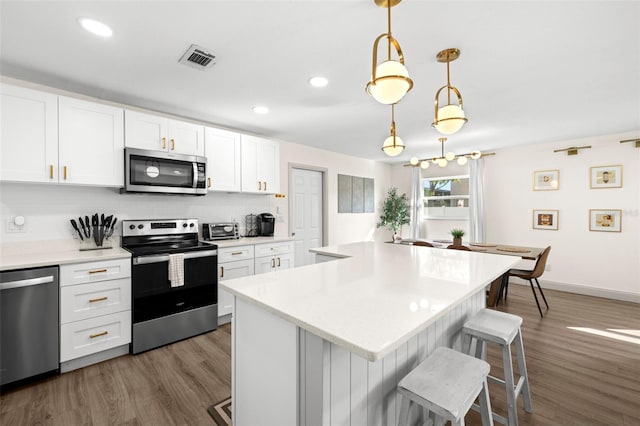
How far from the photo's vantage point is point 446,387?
115cm

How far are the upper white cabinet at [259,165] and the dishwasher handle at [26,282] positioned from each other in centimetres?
202

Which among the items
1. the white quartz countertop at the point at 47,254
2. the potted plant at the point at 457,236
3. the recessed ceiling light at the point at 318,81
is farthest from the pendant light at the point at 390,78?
the potted plant at the point at 457,236

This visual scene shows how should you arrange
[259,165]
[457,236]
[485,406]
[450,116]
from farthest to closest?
[457,236]
[259,165]
[450,116]
[485,406]

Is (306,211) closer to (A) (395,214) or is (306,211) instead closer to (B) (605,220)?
(A) (395,214)

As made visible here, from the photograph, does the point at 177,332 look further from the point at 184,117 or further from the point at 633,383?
the point at 633,383

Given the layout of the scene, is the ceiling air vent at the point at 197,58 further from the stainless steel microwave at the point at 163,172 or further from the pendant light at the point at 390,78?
the pendant light at the point at 390,78

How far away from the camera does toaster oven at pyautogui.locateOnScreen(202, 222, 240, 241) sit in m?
3.46

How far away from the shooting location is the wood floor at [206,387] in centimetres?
176

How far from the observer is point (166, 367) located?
2295mm

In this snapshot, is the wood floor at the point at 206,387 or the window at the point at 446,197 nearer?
the wood floor at the point at 206,387

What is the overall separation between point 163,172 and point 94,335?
1567 mm

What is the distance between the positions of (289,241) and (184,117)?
2005mm

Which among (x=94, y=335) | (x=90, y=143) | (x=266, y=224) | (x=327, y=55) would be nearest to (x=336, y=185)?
(x=266, y=224)

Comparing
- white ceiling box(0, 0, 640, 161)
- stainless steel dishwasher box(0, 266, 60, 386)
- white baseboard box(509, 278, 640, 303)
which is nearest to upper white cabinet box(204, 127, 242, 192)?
white ceiling box(0, 0, 640, 161)
